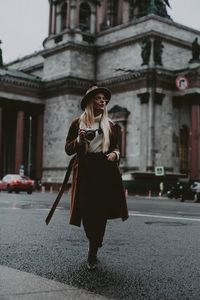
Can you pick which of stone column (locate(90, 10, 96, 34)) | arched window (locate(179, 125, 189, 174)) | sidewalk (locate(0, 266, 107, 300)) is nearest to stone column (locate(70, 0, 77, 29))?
stone column (locate(90, 10, 96, 34))

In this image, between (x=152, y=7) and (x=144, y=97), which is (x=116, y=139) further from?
(x=152, y=7)

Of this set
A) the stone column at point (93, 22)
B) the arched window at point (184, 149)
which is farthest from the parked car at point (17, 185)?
the stone column at point (93, 22)

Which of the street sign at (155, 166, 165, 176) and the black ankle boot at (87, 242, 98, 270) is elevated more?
the street sign at (155, 166, 165, 176)

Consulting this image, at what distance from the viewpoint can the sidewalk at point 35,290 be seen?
427 centimetres

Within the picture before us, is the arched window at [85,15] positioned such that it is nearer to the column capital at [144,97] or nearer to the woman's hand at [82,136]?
the column capital at [144,97]

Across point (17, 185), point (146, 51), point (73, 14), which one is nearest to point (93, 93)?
point (17, 185)

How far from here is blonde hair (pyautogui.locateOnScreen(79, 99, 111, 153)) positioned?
5.80 m

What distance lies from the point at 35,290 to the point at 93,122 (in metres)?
2.06

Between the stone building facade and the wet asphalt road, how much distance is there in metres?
36.7

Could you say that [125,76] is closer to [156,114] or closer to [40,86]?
[156,114]

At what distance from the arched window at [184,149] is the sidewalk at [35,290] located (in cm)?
4852

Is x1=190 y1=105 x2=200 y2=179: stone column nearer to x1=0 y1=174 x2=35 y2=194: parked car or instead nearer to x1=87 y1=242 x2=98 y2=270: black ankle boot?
x1=0 y1=174 x2=35 y2=194: parked car

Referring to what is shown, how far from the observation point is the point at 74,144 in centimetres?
575

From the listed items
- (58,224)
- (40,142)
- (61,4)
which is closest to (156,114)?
(40,142)
